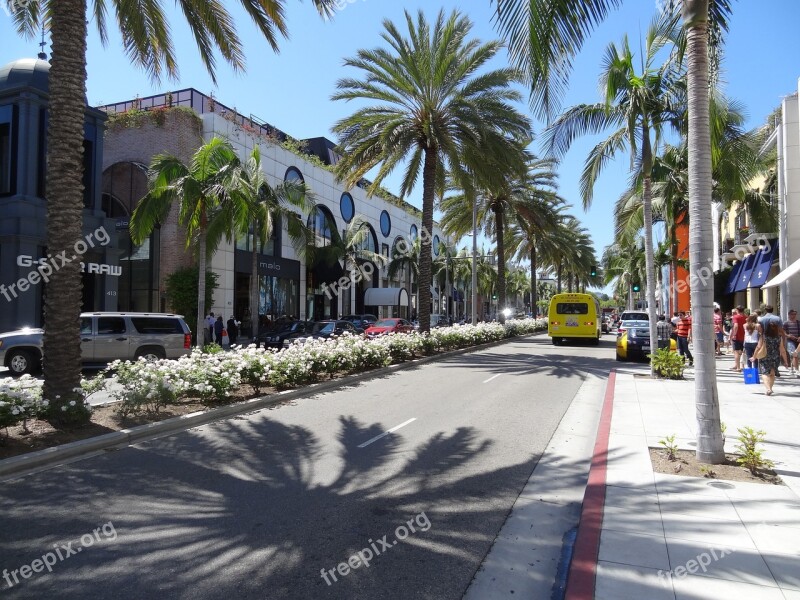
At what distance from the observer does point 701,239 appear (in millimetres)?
6336

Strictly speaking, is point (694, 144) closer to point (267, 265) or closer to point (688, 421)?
point (688, 421)

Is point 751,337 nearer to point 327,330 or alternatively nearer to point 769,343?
point 769,343

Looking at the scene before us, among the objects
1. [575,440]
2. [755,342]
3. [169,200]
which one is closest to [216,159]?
[169,200]

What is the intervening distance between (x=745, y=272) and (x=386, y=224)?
32197 mm

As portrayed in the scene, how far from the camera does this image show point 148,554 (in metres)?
4.09

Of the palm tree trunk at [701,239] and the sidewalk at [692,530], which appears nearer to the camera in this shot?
the sidewalk at [692,530]

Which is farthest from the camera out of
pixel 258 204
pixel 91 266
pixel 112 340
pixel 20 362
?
pixel 258 204

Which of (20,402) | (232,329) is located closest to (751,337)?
(20,402)

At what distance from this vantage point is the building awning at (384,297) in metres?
42.7

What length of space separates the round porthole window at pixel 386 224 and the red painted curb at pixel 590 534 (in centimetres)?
4390

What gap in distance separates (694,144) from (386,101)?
15.3 metres

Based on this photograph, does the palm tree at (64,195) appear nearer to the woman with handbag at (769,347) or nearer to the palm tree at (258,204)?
the palm tree at (258,204)

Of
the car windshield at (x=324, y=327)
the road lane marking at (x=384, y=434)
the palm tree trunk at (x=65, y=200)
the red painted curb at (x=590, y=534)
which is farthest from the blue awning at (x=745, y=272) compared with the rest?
the palm tree trunk at (x=65, y=200)

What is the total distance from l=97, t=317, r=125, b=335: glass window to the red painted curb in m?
13.3
